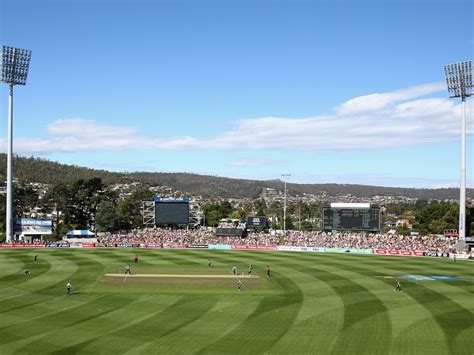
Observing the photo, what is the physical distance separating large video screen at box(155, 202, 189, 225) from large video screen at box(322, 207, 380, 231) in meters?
28.2

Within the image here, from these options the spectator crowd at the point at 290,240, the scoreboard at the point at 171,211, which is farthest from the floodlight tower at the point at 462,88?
the scoreboard at the point at 171,211

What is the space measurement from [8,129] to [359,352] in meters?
85.4

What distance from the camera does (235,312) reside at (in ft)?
123

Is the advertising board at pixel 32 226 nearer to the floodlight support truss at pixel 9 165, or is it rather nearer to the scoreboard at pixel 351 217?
the floodlight support truss at pixel 9 165

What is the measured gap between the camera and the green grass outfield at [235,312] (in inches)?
1168

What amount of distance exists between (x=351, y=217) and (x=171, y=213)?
35661 mm

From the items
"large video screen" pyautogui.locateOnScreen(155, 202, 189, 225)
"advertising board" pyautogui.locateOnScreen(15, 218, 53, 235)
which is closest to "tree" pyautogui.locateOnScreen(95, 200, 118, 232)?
"advertising board" pyautogui.locateOnScreen(15, 218, 53, 235)

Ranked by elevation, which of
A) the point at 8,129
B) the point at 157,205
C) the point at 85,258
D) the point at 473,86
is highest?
the point at 473,86

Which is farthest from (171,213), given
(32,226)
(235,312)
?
(235,312)

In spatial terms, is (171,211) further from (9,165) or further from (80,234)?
(9,165)

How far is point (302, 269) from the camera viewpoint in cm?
6144

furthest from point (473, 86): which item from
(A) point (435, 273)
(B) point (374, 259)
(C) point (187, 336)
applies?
(C) point (187, 336)

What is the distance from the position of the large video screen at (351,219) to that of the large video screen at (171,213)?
28237 mm

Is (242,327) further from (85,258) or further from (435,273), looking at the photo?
(85,258)
